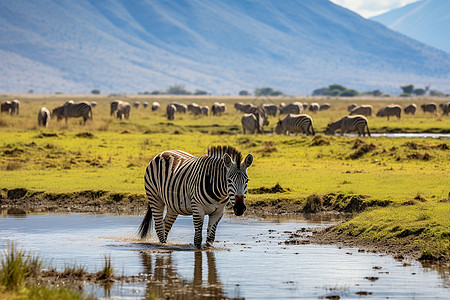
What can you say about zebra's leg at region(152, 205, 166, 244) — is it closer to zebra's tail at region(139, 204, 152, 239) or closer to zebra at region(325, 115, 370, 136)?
zebra's tail at region(139, 204, 152, 239)

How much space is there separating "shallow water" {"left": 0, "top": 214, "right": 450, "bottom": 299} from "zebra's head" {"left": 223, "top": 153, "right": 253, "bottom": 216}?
942 millimetres

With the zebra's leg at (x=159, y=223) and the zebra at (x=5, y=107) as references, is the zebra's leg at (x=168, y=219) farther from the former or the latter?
the zebra at (x=5, y=107)

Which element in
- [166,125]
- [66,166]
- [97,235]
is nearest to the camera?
[97,235]

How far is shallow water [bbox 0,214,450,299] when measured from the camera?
9.74m

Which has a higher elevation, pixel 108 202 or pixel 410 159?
pixel 410 159

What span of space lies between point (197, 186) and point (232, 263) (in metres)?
1.54

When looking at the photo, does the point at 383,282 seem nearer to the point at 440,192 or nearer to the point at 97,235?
the point at 97,235

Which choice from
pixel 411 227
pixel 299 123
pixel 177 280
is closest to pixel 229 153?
pixel 177 280

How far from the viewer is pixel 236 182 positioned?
11680mm

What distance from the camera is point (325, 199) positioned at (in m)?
18.5

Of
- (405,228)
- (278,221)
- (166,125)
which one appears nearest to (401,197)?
(278,221)

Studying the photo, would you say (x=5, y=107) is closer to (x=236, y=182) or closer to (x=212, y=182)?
(x=212, y=182)

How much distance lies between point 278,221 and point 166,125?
3300 centimetres

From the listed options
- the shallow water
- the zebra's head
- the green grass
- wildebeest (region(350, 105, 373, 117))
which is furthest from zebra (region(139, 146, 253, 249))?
wildebeest (region(350, 105, 373, 117))
